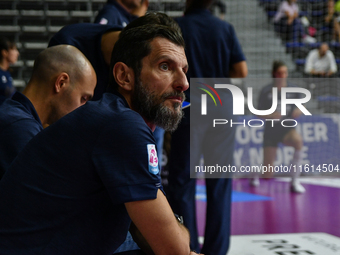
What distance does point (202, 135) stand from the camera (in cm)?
245

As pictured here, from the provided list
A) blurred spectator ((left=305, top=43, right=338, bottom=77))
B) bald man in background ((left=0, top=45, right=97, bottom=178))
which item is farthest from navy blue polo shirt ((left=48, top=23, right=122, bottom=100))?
blurred spectator ((left=305, top=43, right=338, bottom=77))

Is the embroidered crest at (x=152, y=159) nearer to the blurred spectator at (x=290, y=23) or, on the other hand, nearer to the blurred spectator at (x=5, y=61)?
the blurred spectator at (x=5, y=61)

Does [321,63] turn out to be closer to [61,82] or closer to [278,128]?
[278,128]

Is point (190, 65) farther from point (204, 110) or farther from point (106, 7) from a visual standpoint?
point (106, 7)

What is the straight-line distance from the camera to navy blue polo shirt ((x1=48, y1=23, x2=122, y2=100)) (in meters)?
1.89

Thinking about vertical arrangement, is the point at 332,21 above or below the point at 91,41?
below

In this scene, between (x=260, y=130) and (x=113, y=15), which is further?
(x=260, y=130)

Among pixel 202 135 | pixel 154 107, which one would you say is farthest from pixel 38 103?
pixel 202 135

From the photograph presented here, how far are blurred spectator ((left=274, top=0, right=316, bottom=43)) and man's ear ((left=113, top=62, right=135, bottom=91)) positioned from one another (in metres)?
9.17

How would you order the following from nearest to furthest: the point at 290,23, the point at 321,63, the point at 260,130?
the point at 260,130 < the point at 321,63 < the point at 290,23

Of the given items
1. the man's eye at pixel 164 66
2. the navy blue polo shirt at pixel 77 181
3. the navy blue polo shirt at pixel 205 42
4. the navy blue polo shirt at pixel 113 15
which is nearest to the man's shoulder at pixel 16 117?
the navy blue polo shirt at pixel 77 181

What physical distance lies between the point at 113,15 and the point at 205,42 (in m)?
0.63

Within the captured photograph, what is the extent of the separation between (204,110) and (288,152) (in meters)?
4.17

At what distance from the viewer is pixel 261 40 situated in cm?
982
